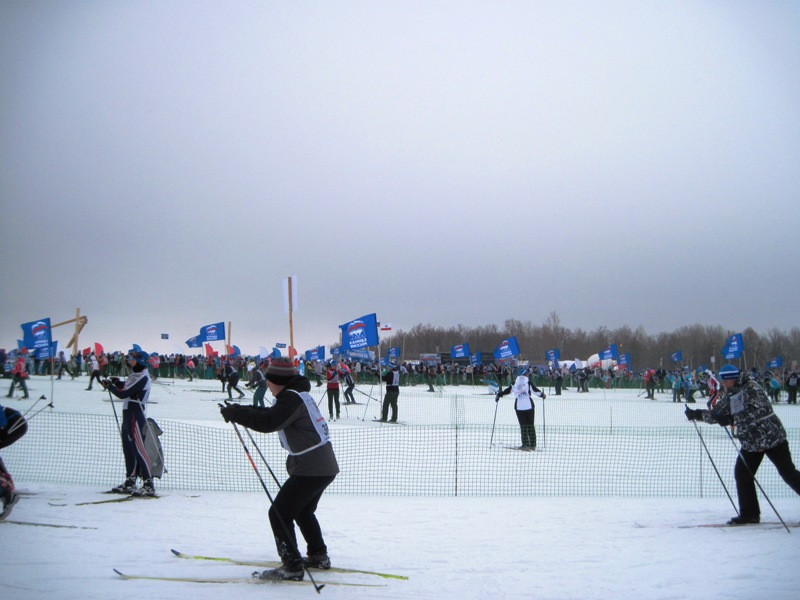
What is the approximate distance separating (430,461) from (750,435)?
5950 millimetres

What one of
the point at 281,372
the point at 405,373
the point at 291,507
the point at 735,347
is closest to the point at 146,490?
the point at 291,507

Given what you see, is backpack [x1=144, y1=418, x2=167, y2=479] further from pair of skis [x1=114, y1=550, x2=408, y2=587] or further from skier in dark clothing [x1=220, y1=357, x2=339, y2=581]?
skier in dark clothing [x1=220, y1=357, x2=339, y2=581]

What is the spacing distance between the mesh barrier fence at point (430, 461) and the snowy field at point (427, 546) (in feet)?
2.66

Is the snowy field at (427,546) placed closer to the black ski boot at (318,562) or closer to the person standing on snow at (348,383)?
the black ski boot at (318,562)

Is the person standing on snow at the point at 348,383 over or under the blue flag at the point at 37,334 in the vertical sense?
under

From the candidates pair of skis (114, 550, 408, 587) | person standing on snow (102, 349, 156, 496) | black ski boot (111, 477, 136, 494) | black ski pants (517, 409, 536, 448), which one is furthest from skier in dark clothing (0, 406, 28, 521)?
black ski pants (517, 409, 536, 448)

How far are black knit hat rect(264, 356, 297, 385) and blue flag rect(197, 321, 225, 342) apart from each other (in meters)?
31.8

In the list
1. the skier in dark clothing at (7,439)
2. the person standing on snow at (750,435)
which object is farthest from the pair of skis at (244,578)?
the person standing on snow at (750,435)

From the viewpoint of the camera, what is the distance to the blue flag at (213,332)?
36.0 m

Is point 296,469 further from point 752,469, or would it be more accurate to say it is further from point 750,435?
point 752,469

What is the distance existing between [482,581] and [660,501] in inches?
179

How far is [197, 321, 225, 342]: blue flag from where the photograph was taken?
35969 mm

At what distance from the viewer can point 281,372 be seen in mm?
5055

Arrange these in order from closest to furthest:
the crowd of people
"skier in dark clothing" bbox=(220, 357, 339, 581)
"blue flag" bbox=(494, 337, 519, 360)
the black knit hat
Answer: "skier in dark clothing" bbox=(220, 357, 339, 581) < the black knit hat < the crowd of people < "blue flag" bbox=(494, 337, 519, 360)
